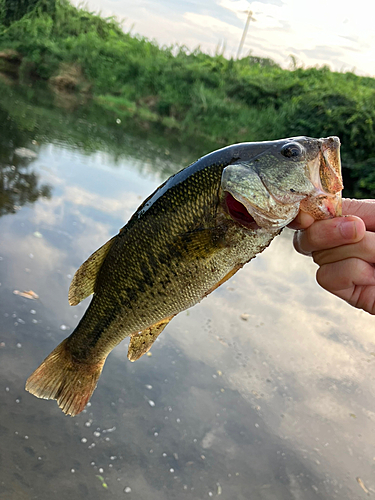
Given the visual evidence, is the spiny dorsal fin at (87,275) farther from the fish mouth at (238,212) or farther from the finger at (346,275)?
the finger at (346,275)

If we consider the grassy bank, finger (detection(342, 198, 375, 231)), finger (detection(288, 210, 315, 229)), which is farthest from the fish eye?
the grassy bank

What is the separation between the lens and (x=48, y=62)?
101 ft

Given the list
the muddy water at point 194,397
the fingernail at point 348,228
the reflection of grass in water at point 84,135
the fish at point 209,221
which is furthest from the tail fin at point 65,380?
the reflection of grass in water at point 84,135

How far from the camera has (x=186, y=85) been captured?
2827 cm

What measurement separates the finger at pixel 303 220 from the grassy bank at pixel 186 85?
51.0 ft

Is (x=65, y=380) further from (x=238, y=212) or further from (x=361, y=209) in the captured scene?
(x=361, y=209)

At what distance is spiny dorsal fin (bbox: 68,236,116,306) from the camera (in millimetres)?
2025

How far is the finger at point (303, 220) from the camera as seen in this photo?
1811 mm

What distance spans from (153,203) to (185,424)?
2.44 metres

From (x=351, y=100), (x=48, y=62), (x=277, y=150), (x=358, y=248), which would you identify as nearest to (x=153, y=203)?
(x=277, y=150)

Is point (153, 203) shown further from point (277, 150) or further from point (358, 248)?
point (358, 248)

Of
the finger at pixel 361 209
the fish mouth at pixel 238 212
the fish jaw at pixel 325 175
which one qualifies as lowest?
the fish mouth at pixel 238 212

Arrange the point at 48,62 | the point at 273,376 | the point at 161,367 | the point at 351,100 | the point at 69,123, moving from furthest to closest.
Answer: the point at 48,62 < the point at 351,100 < the point at 69,123 < the point at 273,376 < the point at 161,367

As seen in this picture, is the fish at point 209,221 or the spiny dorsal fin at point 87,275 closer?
the fish at point 209,221
